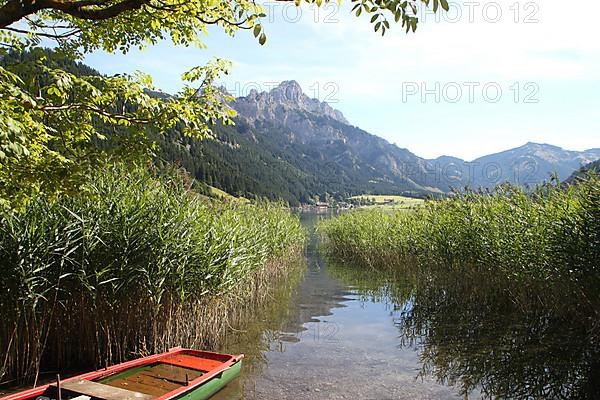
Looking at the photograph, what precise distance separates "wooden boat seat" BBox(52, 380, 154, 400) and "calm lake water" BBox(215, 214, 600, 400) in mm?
2027

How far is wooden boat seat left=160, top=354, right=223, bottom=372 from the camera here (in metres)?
7.88

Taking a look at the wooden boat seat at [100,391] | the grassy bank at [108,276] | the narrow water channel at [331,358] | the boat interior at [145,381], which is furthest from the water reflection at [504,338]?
the wooden boat seat at [100,391]

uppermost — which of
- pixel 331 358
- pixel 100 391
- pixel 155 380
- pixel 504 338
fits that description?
pixel 100 391

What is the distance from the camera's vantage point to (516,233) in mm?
11578

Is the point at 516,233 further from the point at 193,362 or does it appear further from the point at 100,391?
the point at 100,391

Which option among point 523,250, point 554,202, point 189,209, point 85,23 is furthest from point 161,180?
point 554,202

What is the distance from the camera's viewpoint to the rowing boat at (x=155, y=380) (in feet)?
19.9

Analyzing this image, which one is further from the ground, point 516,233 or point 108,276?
point 516,233

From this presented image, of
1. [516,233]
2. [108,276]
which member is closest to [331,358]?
[108,276]

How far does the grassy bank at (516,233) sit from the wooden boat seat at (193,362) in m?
7.59

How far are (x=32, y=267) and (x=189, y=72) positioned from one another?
4.19 meters

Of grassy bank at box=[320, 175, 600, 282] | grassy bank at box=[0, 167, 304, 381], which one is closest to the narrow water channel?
grassy bank at box=[0, 167, 304, 381]

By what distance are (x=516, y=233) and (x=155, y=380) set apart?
9.23m

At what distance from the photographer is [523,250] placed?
11172mm
